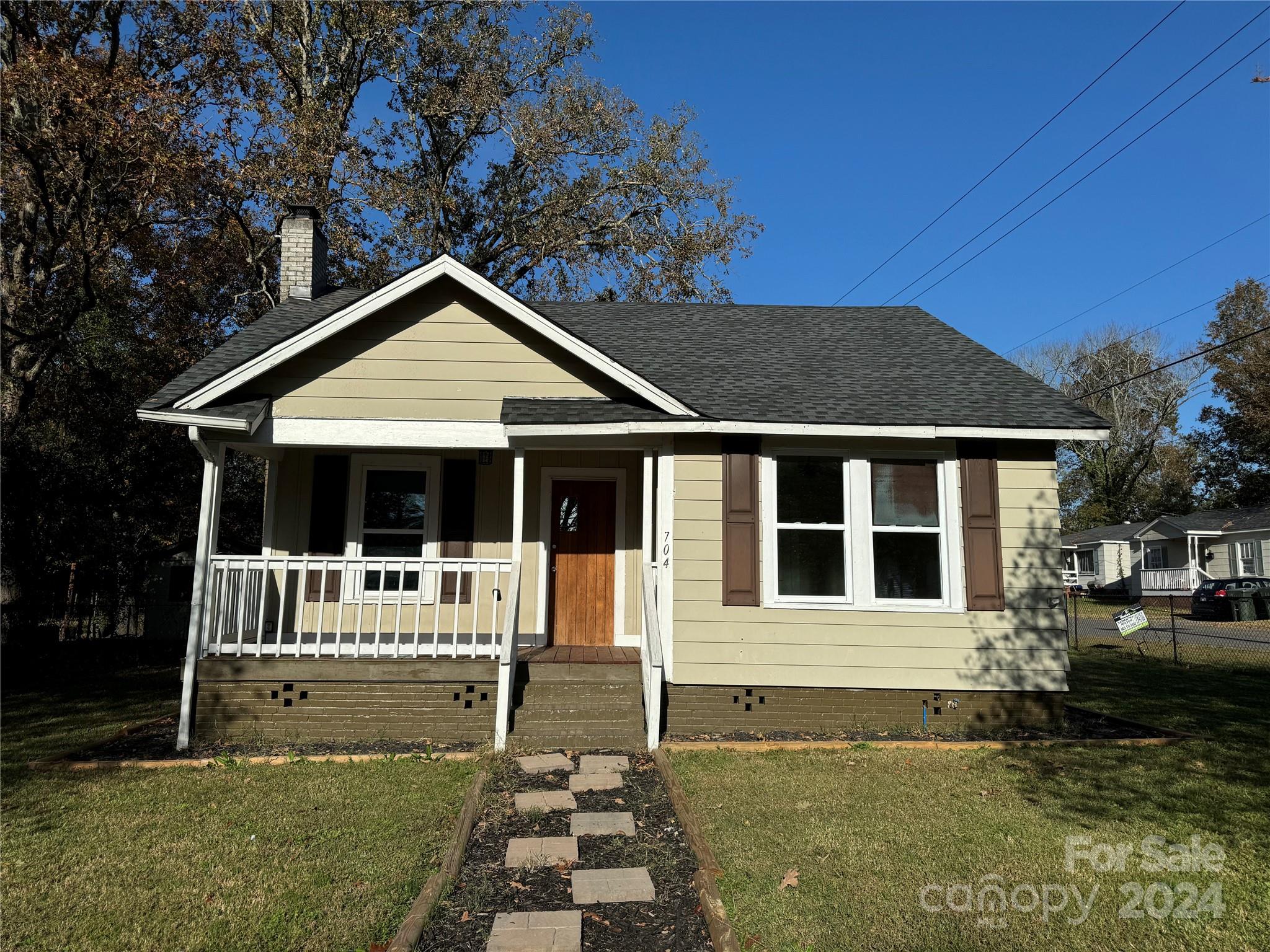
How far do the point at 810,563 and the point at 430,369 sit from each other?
15.2 feet

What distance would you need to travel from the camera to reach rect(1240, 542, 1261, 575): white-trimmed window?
31.7m

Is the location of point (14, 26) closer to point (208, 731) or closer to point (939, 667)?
point (208, 731)

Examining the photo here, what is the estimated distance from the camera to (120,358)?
54.2 feet

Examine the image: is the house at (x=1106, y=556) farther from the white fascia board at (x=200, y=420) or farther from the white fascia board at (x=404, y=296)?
the white fascia board at (x=200, y=420)

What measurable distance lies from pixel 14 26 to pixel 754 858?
16694 millimetres

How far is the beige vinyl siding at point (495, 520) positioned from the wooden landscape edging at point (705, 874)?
3.46 metres

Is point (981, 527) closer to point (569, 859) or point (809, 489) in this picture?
point (809, 489)

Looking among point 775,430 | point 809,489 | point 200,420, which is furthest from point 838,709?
point 200,420

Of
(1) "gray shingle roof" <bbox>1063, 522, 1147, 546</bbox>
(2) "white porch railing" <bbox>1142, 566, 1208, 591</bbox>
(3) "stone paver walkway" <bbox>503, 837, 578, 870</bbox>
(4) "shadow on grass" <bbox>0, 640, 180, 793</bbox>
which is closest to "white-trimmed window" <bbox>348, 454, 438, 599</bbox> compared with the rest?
(4) "shadow on grass" <bbox>0, 640, 180, 793</bbox>

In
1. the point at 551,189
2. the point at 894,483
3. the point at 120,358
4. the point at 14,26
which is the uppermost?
the point at 551,189

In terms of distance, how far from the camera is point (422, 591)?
853 centimetres

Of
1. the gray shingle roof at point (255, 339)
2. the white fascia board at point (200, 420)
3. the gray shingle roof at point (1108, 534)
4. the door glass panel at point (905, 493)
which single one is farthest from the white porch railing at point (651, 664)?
the gray shingle roof at point (1108, 534)

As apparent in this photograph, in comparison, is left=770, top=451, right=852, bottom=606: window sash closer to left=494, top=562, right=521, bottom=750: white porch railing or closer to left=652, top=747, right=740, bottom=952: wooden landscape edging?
left=652, top=747, right=740, bottom=952: wooden landscape edging

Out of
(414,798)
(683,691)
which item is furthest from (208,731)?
(683,691)
